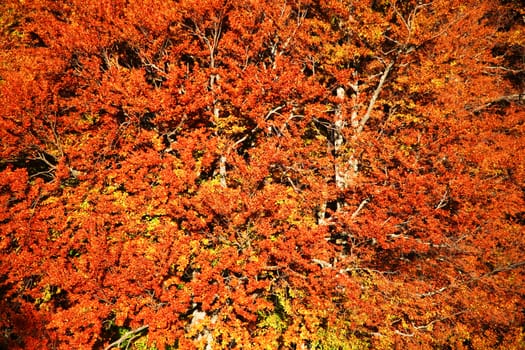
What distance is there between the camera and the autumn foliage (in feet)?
42.8

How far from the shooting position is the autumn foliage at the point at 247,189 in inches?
514

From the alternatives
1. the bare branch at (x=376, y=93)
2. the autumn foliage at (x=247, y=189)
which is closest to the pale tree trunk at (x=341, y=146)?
the bare branch at (x=376, y=93)

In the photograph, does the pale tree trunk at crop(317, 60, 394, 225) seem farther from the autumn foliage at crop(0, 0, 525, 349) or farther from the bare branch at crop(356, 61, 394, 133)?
the autumn foliage at crop(0, 0, 525, 349)

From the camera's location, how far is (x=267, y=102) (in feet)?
53.9

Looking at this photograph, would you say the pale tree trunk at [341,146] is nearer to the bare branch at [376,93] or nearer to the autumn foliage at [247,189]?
the bare branch at [376,93]

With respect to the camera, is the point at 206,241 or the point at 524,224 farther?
the point at 524,224

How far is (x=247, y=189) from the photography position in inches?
565

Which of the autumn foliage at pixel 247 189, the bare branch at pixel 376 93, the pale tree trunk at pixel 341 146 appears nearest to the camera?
the autumn foliage at pixel 247 189

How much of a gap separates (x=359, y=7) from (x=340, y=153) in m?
7.41

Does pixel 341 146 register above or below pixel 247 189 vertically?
above

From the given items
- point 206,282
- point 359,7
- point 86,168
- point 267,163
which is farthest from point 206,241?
point 359,7

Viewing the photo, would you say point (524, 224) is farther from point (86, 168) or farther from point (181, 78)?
point (86, 168)

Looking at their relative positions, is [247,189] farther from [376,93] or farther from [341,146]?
[376,93]

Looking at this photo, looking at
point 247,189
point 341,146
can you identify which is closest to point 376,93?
point 341,146
